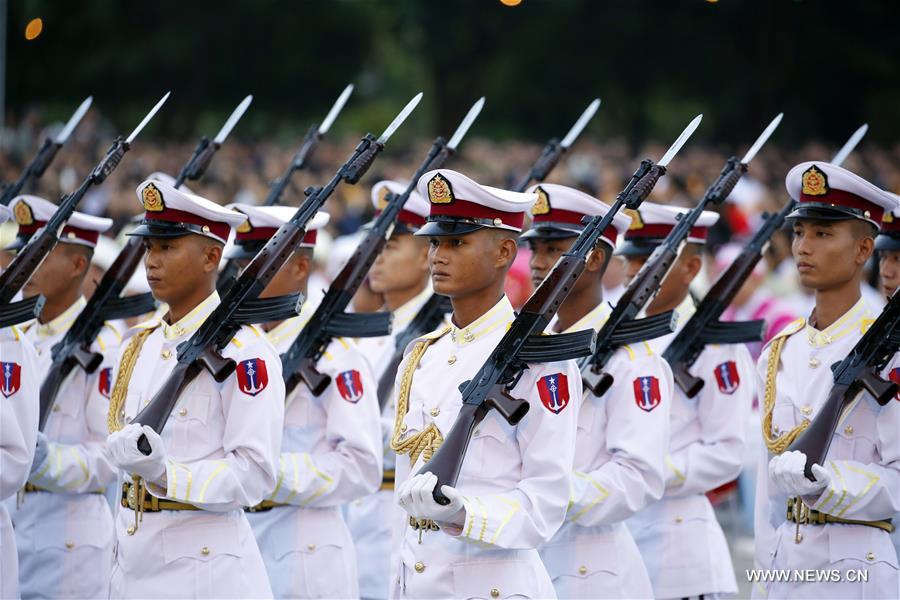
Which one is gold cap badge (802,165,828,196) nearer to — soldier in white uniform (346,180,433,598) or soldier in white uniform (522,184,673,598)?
soldier in white uniform (522,184,673,598)

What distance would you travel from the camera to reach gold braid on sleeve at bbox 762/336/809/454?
5.82m

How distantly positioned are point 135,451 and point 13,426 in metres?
0.92

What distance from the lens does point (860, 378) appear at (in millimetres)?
5527

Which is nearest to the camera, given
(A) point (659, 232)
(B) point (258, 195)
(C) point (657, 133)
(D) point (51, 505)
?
(D) point (51, 505)

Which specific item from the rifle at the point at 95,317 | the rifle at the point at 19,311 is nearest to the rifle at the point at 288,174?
the rifle at the point at 95,317

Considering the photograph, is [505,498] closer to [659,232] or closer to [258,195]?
[659,232]

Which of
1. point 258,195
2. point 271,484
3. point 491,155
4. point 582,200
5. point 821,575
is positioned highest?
point 491,155

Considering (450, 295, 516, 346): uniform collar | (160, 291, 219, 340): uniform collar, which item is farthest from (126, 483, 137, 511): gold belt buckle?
(450, 295, 516, 346): uniform collar

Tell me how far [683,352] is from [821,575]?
1657 mm

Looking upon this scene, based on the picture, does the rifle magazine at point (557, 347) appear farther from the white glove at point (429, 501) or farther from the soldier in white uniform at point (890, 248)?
the soldier in white uniform at point (890, 248)

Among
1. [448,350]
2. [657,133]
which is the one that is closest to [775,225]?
[448,350]

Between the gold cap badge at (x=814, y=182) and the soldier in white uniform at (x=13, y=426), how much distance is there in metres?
3.30

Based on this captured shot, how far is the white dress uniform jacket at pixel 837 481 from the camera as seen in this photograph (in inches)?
215

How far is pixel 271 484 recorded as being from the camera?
5.50m
